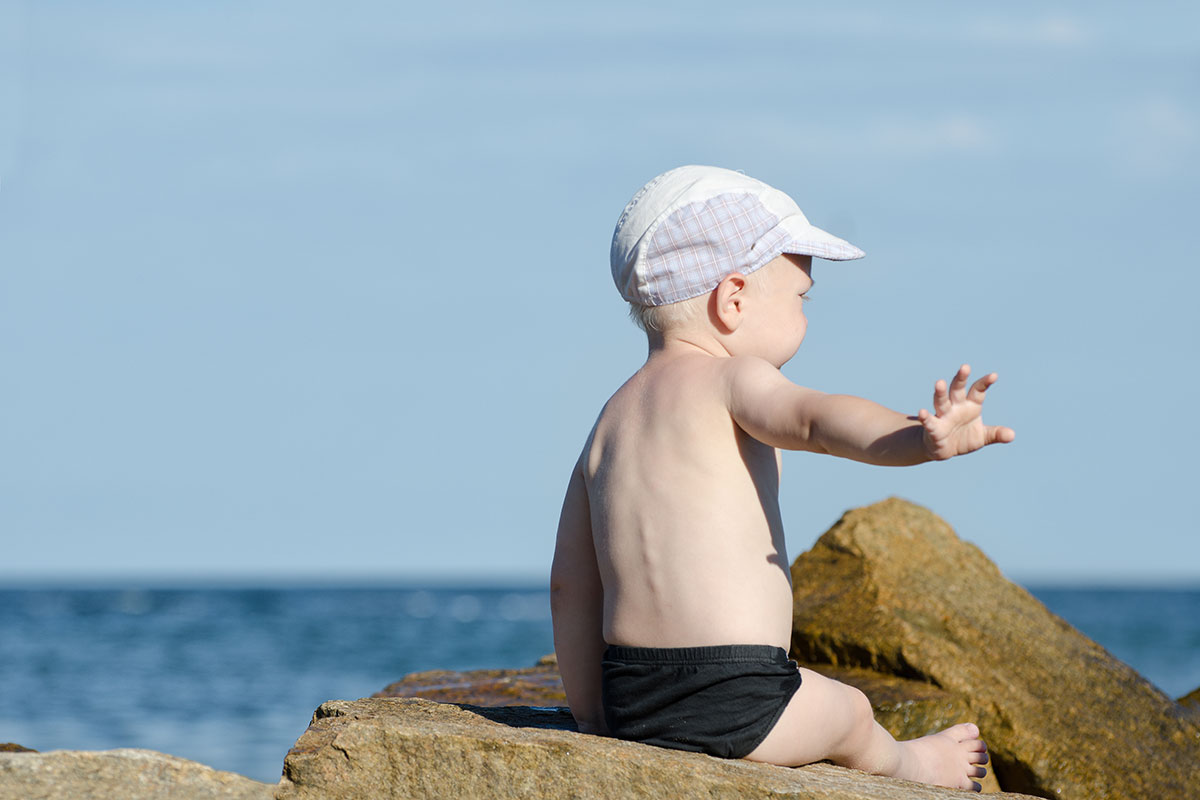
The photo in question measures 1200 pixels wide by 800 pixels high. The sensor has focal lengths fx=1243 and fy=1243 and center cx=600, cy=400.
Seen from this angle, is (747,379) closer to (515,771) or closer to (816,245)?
(816,245)

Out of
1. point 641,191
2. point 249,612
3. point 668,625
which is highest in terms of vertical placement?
point 249,612

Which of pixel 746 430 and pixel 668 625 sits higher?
pixel 746 430

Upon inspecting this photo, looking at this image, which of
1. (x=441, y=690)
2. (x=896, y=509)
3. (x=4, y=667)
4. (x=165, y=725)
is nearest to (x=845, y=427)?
(x=441, y=690)

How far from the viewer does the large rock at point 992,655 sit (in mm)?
3967

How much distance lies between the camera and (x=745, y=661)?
8.41 feet

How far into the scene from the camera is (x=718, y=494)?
101 inches

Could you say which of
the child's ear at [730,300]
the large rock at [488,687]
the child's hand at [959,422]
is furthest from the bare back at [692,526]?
the large rock at [488,687]

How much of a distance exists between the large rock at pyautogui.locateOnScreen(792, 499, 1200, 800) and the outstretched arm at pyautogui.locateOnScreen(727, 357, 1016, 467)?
1.98 meters

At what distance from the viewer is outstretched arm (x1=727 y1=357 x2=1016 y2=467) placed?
2137 millimetres

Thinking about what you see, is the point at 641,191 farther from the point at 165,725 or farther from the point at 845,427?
the point at 165,725

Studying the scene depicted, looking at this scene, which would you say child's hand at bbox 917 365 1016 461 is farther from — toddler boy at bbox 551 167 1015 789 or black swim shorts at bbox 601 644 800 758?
black swim shorts at bbox 601 644 800 758

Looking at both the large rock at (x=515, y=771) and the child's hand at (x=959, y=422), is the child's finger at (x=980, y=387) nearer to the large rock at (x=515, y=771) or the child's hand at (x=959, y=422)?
the child's hand at (x=959, y=422)

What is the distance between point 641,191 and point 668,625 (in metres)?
0.98

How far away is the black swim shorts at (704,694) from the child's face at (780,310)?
2.19 feet
